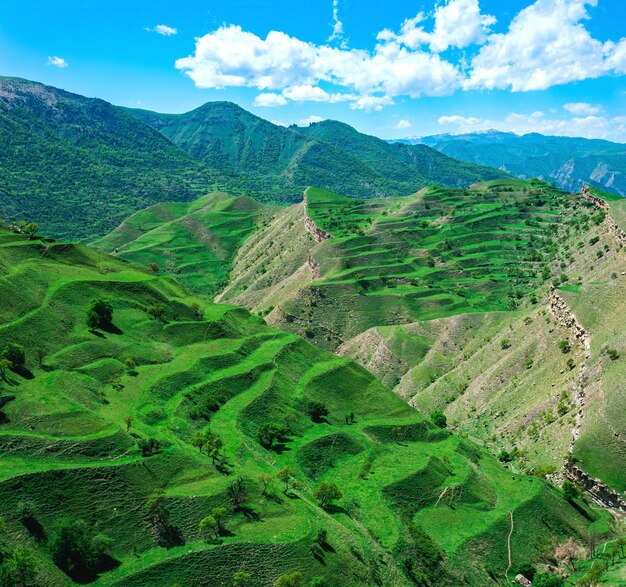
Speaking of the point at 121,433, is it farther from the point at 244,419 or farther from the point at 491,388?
the point at 491,388

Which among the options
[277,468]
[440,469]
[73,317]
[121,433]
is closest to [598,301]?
[440,469]

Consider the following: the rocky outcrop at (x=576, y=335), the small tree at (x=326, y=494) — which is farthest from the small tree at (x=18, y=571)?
the rocky outcrop at (x=576, y=335)

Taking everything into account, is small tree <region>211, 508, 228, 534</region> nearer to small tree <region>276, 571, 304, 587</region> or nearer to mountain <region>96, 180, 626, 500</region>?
small tree <region>276, 571, 304, 587</region>

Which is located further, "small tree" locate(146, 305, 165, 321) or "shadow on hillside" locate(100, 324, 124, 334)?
"small tree" locate(146, 305, 165, 321)

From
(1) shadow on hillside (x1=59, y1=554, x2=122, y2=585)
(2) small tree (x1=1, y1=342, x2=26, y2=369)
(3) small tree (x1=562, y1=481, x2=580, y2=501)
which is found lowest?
(1) shadow on hillside (x1=59, y1=554, x2=122, y2=585)

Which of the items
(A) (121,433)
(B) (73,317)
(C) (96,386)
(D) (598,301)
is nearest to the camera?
(A) (121,433)

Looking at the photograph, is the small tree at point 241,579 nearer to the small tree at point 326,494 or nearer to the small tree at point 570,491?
the small tree at point 326,494

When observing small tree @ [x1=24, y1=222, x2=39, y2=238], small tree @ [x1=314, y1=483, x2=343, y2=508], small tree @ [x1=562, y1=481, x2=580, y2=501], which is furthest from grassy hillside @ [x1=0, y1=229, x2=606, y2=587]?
small tree @ [x1=24, y1=222, x2=39, y2=238]
